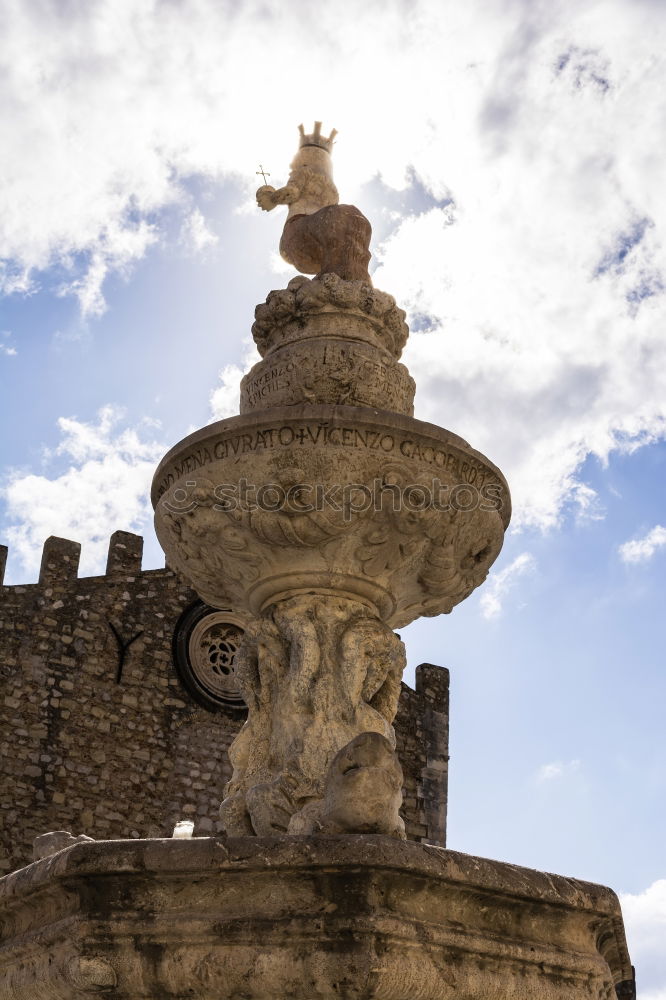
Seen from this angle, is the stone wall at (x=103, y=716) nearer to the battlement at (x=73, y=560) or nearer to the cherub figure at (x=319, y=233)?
the battlement at (x=73, y=560)

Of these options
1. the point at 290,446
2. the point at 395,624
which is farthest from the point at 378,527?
the point at 395,624

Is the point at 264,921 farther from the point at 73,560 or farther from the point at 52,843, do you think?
the point at 73,560

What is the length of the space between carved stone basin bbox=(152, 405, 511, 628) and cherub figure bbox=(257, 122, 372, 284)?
1233 mm

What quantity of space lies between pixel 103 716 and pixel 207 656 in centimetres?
152

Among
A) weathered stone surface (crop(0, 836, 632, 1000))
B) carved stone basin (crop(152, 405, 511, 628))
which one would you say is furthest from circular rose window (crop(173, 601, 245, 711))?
weathered stone surface (crop(0, 836, 632, 1000))

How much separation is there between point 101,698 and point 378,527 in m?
10.0

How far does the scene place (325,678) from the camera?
470 centimetres

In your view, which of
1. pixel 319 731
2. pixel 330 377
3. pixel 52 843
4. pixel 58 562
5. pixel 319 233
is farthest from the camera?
pixel 58 562

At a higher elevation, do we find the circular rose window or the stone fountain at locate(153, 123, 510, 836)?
the circular rose window

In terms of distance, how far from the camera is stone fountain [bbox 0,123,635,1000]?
317cm

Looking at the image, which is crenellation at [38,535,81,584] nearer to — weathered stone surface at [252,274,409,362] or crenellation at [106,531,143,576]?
crenellation at [106,531,143,576]

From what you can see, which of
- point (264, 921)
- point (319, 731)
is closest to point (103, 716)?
point (319, 731)

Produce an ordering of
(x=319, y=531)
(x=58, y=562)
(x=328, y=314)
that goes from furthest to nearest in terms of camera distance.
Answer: (x=58, y=562)
(x=328, y=314)
(x=319, y=531)

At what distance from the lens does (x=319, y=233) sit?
5703 mm
